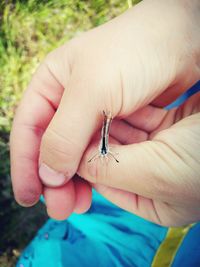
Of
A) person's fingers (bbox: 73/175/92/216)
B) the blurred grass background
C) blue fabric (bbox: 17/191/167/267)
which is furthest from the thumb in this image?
the blurred grass background

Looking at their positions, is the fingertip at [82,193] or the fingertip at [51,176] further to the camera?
the fingertip at [82,193]

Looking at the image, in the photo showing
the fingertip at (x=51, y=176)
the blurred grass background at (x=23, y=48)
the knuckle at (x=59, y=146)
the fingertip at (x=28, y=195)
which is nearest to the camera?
the knuckle at (x=59, y=146)

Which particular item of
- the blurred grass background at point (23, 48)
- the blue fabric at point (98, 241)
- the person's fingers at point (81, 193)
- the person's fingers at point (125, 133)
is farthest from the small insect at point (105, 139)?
the blurred grass background at point (23, 48)

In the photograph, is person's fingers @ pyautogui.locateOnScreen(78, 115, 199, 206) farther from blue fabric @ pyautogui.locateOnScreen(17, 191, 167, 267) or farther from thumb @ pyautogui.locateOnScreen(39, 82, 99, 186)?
Result: blue fabric @ pyautogui.locateOnScreen(17, 191, 167, 267)

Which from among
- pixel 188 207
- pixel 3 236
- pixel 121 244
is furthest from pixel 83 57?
pixel 3 236

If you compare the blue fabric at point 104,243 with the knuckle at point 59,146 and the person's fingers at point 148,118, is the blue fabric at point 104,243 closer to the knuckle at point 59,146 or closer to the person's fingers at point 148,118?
the person's fingers at point 148,118

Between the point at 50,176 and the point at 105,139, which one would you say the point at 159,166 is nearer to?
the point at 105,139
